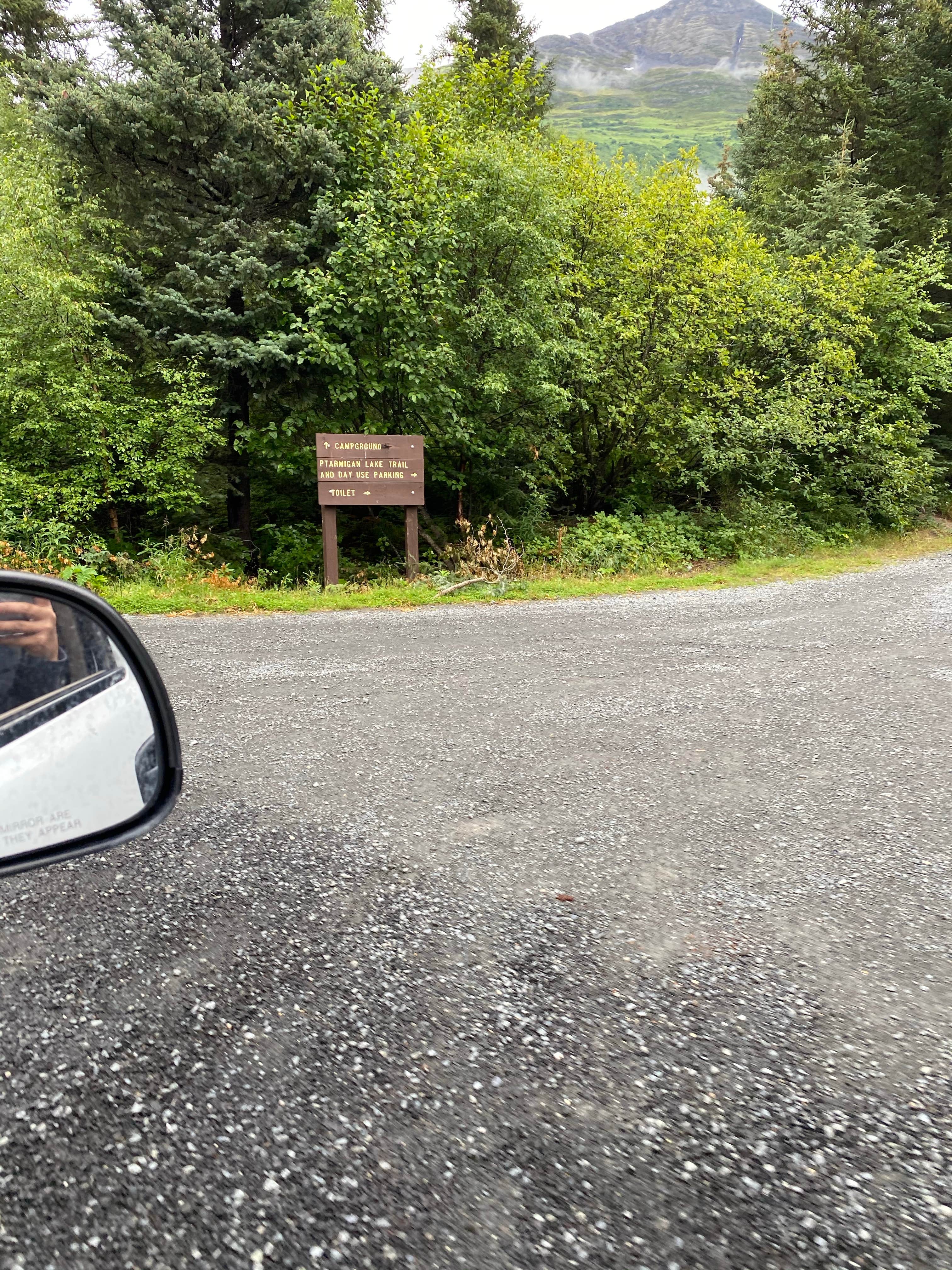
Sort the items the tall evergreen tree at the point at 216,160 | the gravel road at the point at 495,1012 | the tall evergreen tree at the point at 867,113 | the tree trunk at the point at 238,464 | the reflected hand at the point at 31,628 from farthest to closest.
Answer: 1. the tall evergreen tree at the point at 867,113
2. the tree trunk at the point at 238,464
3. the tall evergreen tree at the point at 216,160
4. the gravel road at the point at 495,1012
5. the reflected hand at the point at 31,628

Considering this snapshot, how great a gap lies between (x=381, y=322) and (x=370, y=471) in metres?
3.57

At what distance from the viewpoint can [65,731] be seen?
1.50 m

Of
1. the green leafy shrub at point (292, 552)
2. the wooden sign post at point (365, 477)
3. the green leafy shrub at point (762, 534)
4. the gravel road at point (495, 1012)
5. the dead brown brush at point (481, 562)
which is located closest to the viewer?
the gravel road at point (495, 1012)

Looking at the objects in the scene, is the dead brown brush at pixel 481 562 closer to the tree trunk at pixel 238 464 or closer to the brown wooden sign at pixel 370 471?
the brown wooden sign at pixel 370 471

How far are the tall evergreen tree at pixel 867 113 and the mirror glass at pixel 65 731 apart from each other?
23.5 metres

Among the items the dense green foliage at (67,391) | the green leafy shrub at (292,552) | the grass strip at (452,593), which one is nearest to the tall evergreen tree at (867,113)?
the grass strip at (452,593)

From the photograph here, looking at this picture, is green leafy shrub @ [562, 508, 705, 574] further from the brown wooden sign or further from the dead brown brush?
the brown wooden sign

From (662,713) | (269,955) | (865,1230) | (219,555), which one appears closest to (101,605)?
(269,955)

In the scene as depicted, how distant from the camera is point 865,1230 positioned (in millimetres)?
1525

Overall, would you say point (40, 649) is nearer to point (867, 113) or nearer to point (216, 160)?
point (216, 160)

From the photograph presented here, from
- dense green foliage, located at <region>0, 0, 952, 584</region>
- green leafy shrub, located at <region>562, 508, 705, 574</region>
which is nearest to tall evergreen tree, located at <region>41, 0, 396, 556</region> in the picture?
dense green foliage, located at <region>0, 0, 952, 584</region>

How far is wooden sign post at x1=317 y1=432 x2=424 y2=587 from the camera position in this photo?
11008 mm

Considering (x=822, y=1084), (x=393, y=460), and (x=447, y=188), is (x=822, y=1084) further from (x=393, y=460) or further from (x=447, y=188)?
(x=447, y=188)

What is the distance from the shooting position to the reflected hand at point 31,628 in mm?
1390
